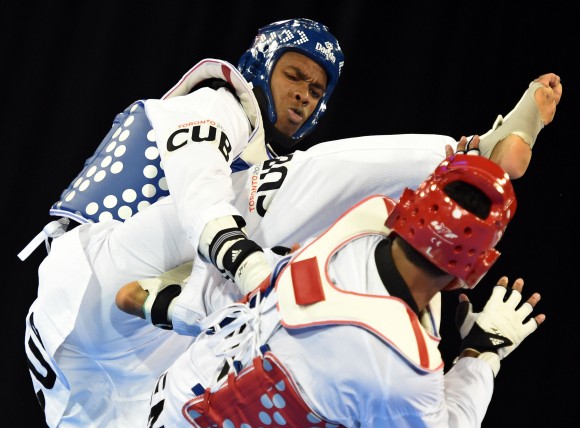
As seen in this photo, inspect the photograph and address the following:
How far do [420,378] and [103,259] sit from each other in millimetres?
978

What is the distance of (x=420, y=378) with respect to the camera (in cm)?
129

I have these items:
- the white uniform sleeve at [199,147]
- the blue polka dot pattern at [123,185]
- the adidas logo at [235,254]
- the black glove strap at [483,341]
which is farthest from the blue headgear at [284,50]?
the black glove strap at [483,341]

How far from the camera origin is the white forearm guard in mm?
1667

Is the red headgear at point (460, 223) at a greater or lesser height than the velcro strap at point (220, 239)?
greater

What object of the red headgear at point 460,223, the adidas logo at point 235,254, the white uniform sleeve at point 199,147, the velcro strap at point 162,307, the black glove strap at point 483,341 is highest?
the red headgear at point 460,223

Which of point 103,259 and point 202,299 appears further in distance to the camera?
point 103,259

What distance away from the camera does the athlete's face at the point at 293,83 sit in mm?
2289

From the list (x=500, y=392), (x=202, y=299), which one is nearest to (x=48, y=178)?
(x=202, y=299)

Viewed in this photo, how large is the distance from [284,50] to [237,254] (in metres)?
0.87

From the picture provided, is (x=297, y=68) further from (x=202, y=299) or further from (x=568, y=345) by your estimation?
(x=568, y=345)

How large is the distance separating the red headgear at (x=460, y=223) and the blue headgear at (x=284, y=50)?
101cm

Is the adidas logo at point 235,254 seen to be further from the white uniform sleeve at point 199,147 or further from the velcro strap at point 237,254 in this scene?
the white uniform sleeve at point 199,147

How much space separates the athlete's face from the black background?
43 centimetres

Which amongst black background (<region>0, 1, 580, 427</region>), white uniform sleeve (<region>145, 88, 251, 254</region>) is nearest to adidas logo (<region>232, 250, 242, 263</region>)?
white uniform sleeve (<region>145, 88, 251, 254</region>)
